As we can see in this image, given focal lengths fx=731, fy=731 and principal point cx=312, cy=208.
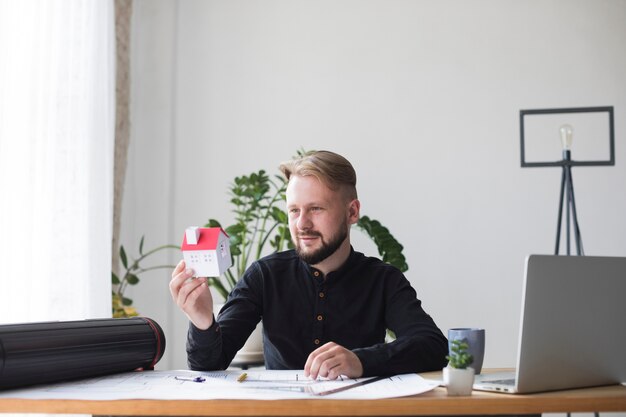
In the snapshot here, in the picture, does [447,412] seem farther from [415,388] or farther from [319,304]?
[319,304]

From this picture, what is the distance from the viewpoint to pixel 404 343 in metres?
1.54

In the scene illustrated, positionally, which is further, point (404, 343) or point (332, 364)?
point (404, 343)

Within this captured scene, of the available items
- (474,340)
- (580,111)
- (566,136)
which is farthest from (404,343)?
(580,111)

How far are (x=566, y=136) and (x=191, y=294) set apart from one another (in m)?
2.55

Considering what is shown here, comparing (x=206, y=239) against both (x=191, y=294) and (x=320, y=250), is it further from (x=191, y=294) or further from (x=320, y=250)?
(x=320, y=250)

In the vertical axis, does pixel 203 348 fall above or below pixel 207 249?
below

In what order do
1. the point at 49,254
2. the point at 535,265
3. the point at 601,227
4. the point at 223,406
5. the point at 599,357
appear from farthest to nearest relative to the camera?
the point at 601,227, the point at 49,254, the point at 599,357, the point at 535,265, the point at 223,406

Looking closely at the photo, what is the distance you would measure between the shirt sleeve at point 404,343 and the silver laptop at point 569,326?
20 centimetres

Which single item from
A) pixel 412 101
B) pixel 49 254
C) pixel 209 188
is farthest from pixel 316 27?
pixel 49 254

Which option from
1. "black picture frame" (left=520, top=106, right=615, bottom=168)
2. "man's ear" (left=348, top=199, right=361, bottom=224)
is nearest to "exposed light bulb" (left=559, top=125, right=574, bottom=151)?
"black picture frame" (left=520, top=106, right=615, bottom=168)

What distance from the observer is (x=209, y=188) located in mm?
3787

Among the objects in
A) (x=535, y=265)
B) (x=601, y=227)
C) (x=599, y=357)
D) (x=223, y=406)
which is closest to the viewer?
(x=223, y=406)

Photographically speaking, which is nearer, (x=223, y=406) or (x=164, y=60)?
(x=223, y=406)

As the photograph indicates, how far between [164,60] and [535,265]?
3037 millimetres
